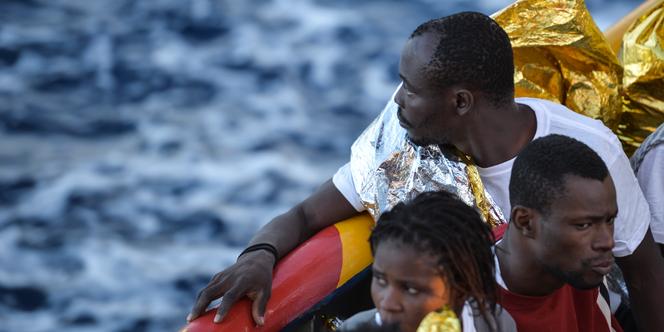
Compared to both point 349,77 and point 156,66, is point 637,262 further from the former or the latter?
point 156,66

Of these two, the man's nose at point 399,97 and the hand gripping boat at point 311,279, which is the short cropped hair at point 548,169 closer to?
the man's nose at point 399,97

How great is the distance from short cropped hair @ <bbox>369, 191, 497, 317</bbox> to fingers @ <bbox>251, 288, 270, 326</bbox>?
0.51 m

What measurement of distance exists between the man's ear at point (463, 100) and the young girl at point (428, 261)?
46 cm

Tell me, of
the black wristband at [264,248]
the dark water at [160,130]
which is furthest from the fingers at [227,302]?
the dark water at [160,130]

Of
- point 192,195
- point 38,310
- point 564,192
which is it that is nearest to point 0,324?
point 38,310

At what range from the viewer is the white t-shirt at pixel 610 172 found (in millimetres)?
1982

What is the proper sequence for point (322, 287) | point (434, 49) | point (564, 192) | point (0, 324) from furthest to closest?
point (0, 324) < point (322, 287) < point (434, 49) < point (564, 192)

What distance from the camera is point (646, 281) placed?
6.61ft

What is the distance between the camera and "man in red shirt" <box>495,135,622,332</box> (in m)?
1.72

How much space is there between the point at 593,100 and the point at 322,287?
2.45 ft

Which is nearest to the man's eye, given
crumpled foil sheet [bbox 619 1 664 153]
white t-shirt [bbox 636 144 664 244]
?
white t-shirt [bbox 636 144 664 244]

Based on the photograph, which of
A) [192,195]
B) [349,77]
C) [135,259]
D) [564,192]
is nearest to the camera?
[564,192]

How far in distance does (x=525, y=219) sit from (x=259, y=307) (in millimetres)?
527

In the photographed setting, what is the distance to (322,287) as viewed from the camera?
2.15m
